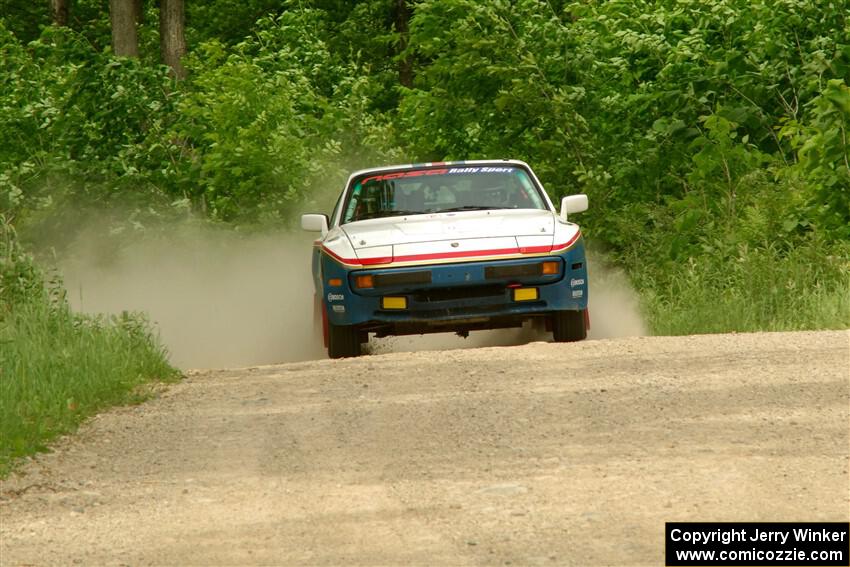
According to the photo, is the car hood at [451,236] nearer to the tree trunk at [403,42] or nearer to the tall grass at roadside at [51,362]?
the tall grass at roadside at [51,362]

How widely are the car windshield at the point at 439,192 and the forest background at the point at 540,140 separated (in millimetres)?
1823

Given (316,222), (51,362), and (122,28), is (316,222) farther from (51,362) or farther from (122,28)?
(122,28)

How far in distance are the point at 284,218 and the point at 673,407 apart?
11.7 meters

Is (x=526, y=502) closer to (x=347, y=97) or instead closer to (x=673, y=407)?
(x=673, y=407)

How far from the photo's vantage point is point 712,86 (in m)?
17.7

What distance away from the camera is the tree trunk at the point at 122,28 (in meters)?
27.8

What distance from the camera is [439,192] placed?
42.7 ft

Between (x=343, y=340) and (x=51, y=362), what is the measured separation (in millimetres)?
2759

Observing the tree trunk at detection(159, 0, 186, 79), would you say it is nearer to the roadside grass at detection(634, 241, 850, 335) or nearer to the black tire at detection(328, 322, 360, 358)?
the roadside grass at detection(634, 241, 850, 335)

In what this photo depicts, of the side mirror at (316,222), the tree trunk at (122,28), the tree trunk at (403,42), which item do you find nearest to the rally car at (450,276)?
the side mirror at (316,222)

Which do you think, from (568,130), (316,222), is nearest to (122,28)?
(568,130)

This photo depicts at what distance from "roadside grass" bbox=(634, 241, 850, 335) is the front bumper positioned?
1836 mm

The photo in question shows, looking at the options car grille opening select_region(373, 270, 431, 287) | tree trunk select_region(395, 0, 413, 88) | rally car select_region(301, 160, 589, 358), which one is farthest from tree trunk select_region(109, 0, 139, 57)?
car grille opening select_region(373, 270, 431, 287)

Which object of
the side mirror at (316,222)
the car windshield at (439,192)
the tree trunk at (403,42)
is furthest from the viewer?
the tree trunk at (403,42)
